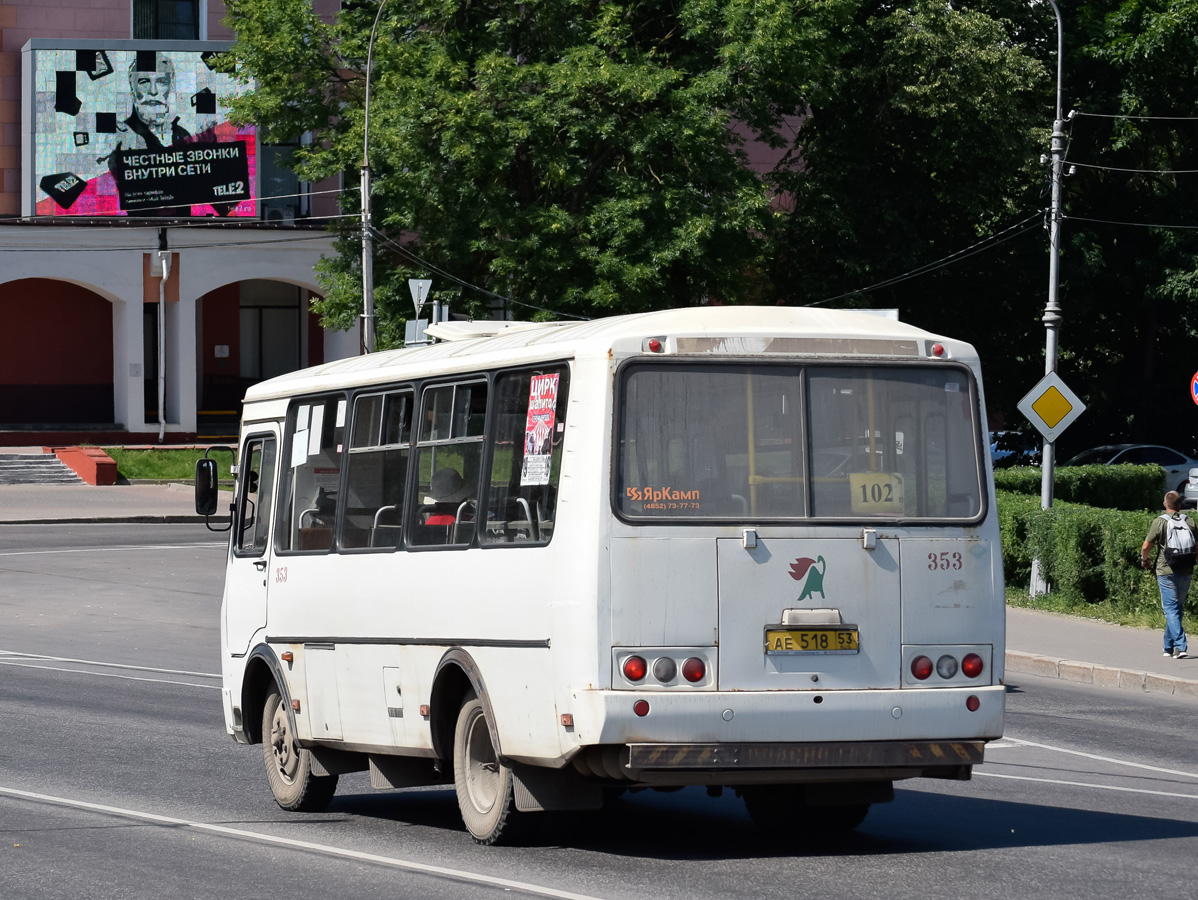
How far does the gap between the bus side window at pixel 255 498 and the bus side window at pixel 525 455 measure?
9.29 feet

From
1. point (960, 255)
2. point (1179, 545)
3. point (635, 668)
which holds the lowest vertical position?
point (635, 668)

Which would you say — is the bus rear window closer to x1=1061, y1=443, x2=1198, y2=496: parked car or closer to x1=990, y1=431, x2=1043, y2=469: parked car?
x1=1061, y1=443, x2=1198, y2=496: parked car

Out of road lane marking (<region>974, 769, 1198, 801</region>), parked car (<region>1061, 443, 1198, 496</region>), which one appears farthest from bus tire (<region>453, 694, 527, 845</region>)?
parked car (<region>1061, 443, 1198, 496</region>)

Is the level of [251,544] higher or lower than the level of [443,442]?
lower

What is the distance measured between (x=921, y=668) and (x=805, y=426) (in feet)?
4.09

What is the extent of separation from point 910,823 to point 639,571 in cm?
259

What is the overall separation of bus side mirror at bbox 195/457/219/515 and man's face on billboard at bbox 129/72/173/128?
3792 cm

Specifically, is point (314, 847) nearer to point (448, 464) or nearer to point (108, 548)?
point (448, 464)

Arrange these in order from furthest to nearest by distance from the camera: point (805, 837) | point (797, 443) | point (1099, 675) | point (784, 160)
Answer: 1. point (784, 160)
2. point (1099, 675)
3. point (805, 837)
4. point (797, 443)

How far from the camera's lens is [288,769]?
35.3 ft

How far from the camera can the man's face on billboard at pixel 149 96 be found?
156 feet

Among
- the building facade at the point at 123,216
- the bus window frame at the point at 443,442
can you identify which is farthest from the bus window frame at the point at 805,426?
the building facade at the point at 123,216

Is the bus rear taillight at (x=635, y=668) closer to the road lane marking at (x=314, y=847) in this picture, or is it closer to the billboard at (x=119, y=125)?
the road lane marking at (x=314, y=847)

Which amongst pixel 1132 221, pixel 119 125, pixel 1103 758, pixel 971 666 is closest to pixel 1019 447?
pixel 1132 221
